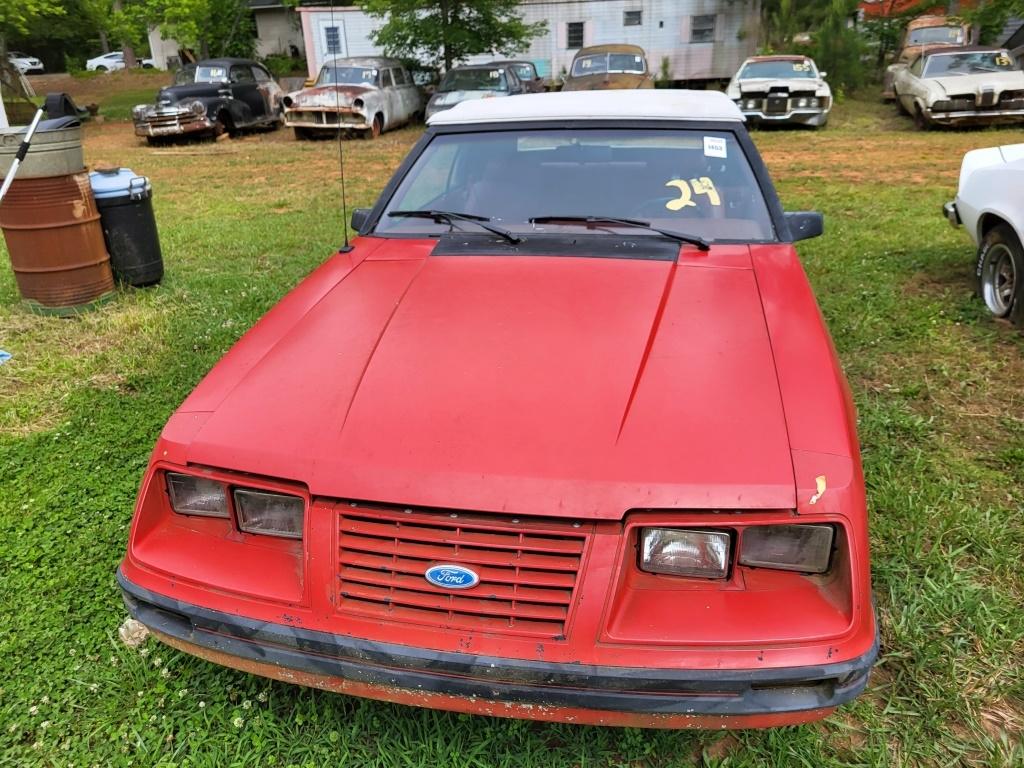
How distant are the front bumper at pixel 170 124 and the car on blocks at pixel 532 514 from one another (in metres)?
14.2

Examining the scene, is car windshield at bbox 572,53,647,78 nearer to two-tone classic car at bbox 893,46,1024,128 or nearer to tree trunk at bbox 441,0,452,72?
tree trunk at bbox 441,0,452,72

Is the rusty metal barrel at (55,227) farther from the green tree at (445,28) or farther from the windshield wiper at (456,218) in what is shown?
the green tree at (445,28)

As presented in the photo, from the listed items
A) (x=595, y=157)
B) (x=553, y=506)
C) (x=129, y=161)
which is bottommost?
(x=129, y=161)

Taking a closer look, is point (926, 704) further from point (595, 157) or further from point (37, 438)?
point (37, 438)

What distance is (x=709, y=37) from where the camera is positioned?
2219cm

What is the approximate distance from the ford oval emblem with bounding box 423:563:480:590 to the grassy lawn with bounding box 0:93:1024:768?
0.65 meters

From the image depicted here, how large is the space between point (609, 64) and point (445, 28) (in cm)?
451

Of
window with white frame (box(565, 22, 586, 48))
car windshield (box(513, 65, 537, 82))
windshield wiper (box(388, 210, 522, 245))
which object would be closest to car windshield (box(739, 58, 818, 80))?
car windshield (box(513, 65, 537, 82))

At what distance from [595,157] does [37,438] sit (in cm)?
306

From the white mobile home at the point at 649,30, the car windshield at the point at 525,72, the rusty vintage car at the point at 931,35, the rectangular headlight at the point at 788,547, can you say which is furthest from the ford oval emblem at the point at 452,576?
the white mobile home at the point at 649,30

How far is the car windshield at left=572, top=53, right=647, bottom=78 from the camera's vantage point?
15.1 meters

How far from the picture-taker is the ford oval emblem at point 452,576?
166 centimetres

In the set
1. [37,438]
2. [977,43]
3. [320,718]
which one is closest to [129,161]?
[37,438]

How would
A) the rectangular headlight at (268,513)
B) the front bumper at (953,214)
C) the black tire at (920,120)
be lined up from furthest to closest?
the black tire at (920,120) → the front bumper at (953,214) → the rectangular headlight at (268,513)
